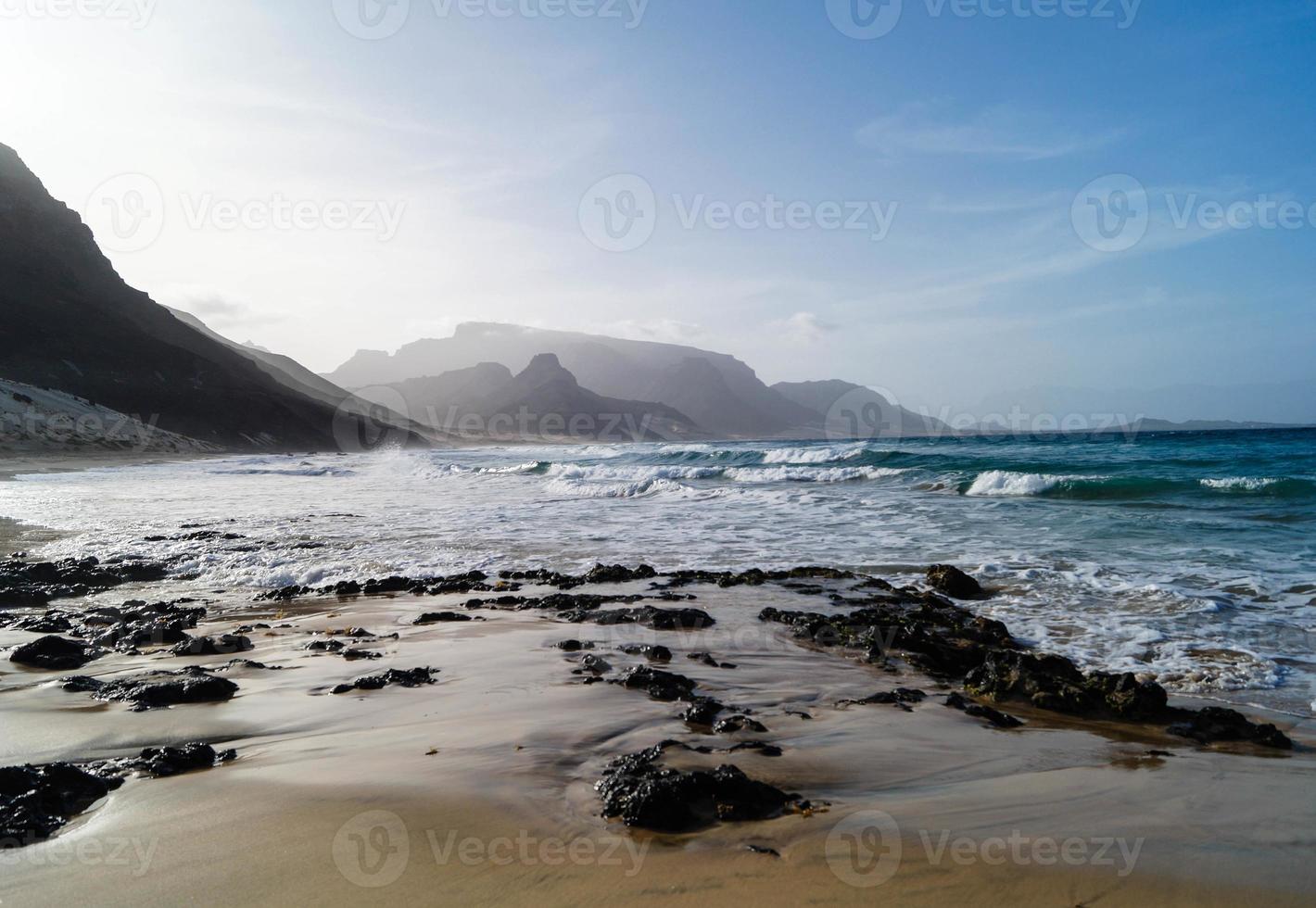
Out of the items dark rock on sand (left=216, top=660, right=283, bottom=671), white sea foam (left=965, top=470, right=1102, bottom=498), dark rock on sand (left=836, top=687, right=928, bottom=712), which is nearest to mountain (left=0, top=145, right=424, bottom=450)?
white sea foam (left=965, top=470, right=1102, bottom=498)

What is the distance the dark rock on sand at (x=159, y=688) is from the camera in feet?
13.7

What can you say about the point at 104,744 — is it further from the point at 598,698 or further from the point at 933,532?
the point at 933,532

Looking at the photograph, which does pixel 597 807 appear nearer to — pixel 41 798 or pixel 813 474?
pixel 41 798

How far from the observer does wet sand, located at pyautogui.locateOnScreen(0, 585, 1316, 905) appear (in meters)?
2.35

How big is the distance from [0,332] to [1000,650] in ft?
252

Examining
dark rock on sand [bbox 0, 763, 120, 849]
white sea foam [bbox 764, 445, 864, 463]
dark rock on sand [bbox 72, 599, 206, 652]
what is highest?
white sea foam [bbox 764, 445, 864, 463]

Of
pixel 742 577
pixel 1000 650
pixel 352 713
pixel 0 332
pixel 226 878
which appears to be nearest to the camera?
pixel 226 878

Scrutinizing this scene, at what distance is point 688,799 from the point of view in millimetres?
2814

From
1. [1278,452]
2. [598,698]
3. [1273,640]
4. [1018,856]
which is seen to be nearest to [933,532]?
[1273,640]

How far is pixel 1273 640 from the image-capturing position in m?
6.01

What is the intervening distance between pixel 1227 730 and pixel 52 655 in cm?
820

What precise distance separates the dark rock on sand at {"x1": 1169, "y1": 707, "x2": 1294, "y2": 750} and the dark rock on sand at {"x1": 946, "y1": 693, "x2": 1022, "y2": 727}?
94 cm

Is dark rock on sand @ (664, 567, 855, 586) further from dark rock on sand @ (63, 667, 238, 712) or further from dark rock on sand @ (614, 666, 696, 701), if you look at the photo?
dark rock on sand @ (63, 667, 238, 712)

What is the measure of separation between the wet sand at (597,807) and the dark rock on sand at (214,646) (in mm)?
589
